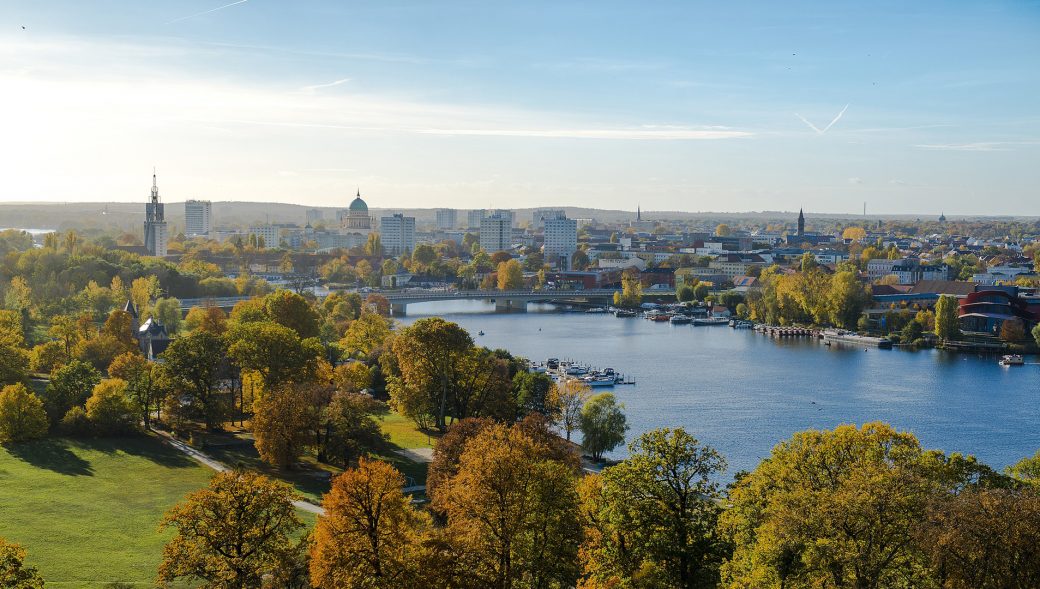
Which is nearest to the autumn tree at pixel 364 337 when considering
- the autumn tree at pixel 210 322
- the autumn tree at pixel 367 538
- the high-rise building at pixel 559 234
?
the autumn tree at pixel 210 322

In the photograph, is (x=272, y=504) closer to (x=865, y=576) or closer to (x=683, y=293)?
(x=865, y=576)

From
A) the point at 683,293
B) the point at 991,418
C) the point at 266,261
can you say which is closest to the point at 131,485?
the point at 991,418

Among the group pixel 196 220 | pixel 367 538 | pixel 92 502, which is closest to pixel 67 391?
pixel 92 502

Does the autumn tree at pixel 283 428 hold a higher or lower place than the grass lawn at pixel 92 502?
higher

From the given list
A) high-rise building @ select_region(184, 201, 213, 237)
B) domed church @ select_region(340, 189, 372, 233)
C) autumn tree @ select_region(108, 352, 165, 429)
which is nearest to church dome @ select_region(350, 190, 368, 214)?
domed church @ select_region(340, 189, 372, 233)

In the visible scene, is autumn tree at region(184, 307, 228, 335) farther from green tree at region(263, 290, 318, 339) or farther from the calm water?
the calm water

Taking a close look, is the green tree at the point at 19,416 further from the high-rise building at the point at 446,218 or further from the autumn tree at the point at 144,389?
the high-rise building at the point at 446,218
